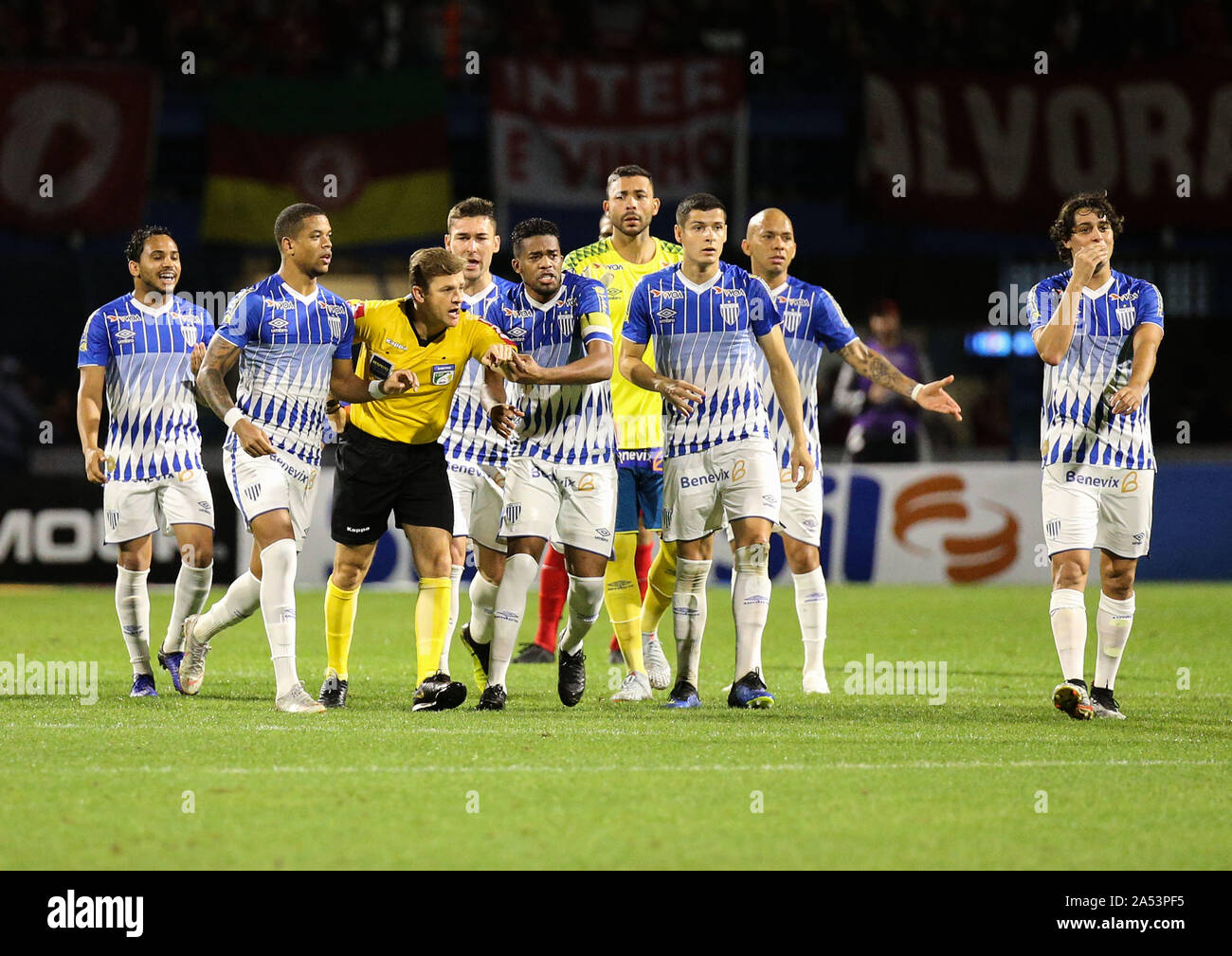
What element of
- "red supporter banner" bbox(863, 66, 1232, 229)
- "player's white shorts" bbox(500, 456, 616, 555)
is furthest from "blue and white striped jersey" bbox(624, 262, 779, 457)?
"red supporter banner" bbox(863, 66, 1232, 229)

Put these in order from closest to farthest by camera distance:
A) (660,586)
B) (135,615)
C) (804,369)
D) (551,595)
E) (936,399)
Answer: (936,399), (135,615), (660,586), (804,369), (551,595)

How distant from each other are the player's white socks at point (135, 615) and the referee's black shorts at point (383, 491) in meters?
1.43

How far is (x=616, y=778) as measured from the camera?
20.4 ft

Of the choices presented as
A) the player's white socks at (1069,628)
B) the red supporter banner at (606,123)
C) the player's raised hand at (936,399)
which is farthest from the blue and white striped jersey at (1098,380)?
the red supporter banner at (606,123)

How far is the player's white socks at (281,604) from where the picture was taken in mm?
7887

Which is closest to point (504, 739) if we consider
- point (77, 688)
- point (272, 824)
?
point (272, 824)

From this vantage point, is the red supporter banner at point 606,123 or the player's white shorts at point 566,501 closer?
the player's white shorts at point 566,501

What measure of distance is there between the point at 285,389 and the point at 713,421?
6.50ft

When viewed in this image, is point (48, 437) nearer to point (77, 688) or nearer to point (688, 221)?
point (77, 688)

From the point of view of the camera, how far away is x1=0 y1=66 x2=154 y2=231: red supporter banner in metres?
19.9

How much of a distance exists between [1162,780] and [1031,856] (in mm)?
1417

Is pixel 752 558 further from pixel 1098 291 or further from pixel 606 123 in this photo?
pixel 606 123

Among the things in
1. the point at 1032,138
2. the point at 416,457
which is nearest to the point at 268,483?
the point at 416,457

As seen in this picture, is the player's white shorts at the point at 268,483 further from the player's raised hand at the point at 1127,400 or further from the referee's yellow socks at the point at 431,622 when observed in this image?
the player's raised hand at the point at 1127,400
